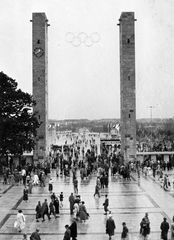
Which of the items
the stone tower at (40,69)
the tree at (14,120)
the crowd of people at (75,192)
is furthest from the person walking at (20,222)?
the stone tower at (40,69)

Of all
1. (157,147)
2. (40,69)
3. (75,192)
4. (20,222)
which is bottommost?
(20,222)

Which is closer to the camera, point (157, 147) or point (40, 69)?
point (40, 69)

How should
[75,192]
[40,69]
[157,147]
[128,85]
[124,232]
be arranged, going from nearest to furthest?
[124,232]
[75,192]
[128,85]
[40,69]
[157,147]

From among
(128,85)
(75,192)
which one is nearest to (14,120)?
(75,192)

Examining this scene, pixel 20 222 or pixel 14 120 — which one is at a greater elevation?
pixel 14 120

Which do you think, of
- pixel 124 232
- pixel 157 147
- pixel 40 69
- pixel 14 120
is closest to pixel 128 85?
pixel 40 69

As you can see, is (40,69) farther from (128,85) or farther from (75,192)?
(75,192)

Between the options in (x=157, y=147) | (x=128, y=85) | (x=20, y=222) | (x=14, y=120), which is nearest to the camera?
(x=20, y=222)

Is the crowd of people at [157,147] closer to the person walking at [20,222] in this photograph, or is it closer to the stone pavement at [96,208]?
the stone pavement at [96,208]

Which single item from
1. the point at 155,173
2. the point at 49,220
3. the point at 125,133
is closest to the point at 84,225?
the point at 49,220
